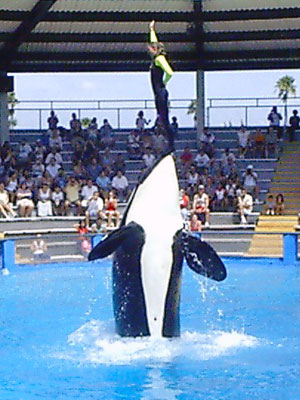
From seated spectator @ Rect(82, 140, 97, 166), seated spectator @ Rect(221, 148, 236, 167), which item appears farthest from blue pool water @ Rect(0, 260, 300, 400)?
seated spectator @ Rect(82, 140, 97, 166)

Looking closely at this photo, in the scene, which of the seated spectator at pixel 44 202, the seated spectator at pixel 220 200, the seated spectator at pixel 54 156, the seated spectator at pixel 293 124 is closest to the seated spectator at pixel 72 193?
the seated spectator at pixel 44 202

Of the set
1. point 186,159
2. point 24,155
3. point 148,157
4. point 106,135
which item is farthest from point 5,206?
point 106,135

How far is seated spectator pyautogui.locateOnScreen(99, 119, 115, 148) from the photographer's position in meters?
24.4

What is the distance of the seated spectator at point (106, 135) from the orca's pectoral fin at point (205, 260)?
53.7 feet

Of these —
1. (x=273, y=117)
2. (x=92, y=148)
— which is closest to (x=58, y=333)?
(x=92, y=148)

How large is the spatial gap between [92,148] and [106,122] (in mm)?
1592

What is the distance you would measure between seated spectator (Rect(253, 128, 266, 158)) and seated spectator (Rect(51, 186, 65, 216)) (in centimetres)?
627

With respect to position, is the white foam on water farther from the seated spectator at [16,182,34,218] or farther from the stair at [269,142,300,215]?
the stair at [269,142,300,215]

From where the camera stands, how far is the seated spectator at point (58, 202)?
19859 mm

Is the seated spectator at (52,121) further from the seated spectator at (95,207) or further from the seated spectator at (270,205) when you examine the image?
the seated spectator at (270,205)

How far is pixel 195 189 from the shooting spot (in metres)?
21.1

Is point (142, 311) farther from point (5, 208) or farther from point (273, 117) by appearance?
point (273, 117)

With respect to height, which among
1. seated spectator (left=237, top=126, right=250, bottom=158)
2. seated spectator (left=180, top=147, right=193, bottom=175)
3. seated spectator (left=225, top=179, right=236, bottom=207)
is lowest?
seated spectator (left=225, top=179, right=236, bottom=207)

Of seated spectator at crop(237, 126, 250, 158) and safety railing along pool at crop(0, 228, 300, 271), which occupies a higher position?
seated spectator at crop(237, 126, 250, 158)
